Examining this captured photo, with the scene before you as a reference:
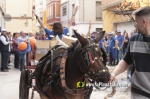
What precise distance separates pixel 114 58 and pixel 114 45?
2.35 ft

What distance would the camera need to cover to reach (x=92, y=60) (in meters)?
3.81

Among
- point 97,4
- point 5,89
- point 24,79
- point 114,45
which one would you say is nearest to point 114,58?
point 114,45

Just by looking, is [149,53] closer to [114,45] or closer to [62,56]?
[62,56]

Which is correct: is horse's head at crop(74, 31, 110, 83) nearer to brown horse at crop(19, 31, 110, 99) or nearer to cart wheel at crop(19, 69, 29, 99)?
brown horse at crop(19, 31, 110, 99)

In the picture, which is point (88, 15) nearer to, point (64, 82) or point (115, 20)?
point (115, 20)

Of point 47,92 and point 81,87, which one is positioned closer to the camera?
point 81,87

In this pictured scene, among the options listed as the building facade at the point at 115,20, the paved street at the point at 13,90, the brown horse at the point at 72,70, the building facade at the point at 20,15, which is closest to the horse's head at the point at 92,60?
the brown horse at the point at 72,70

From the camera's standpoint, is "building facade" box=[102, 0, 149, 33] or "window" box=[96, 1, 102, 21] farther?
"window" box=[96, 1, 102, 21]

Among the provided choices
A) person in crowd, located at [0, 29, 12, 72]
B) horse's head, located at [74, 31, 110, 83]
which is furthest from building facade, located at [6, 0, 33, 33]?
horse's head, located at [74, 31, 110, 83]

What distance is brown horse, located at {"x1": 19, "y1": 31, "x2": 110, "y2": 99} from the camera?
383cm

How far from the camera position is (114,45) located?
16.5 meters

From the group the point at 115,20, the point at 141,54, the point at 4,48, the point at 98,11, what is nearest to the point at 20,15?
the point at 115,20

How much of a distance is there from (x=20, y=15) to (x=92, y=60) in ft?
102

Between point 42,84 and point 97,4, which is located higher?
point 97,4
